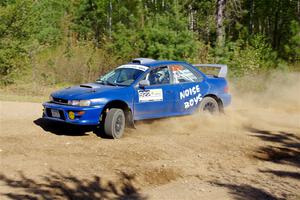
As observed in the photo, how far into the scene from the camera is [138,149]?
877 cm

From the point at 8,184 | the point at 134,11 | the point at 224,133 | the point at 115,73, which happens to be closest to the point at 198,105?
the point at 224,133

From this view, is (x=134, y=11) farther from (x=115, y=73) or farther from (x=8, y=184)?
(x=8, y=184)

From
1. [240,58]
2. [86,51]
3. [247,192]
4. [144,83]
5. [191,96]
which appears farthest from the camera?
[86,51]

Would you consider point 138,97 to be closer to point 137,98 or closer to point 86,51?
point 137,98

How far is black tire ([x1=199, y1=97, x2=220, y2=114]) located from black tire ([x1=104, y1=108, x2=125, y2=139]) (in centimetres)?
241

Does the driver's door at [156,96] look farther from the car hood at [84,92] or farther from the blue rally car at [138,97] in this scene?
the car hood at [84,92]

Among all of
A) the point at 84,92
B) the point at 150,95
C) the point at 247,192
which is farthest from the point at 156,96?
the point at 247,192

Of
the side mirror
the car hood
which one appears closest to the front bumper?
the car hood

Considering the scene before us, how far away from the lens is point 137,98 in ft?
32.8

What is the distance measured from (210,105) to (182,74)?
110 centimetres

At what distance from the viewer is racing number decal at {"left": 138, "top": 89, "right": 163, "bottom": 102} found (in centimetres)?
1007

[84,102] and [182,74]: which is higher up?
[182,74]

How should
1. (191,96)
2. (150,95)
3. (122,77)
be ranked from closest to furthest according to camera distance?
(150,95) → (122,77) → (191,96)

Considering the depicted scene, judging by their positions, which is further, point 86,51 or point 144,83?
point 86,51
